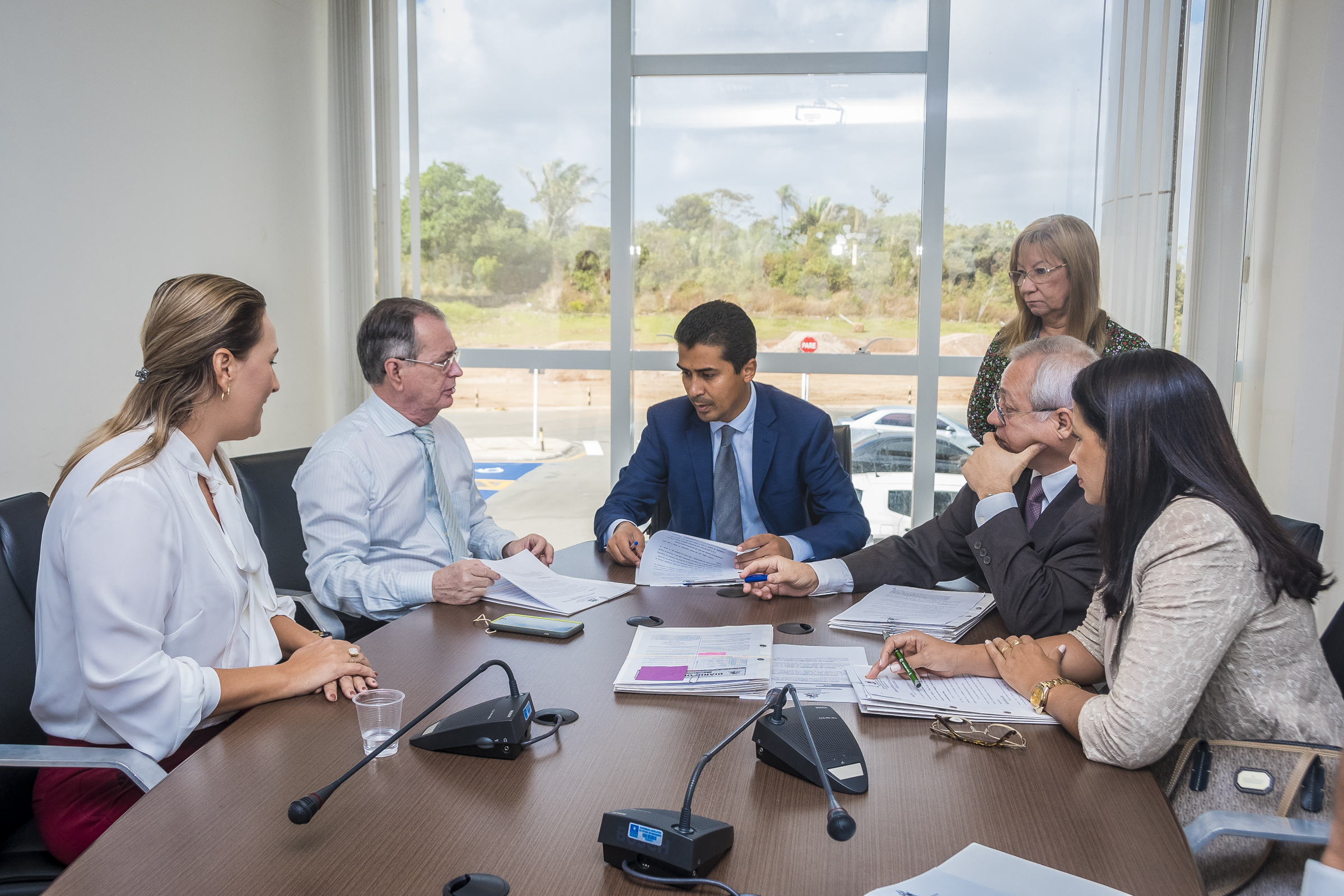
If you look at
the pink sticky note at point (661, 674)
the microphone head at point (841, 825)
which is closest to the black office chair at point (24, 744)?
the pink sticky note at point (661, 674)

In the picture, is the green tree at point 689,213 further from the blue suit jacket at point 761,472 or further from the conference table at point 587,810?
the conference table at point 587,810

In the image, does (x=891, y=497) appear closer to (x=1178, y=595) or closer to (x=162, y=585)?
(x=1178, y=595)

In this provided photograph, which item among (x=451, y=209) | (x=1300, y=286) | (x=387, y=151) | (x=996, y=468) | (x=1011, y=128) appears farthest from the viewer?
(x=451, y=209)

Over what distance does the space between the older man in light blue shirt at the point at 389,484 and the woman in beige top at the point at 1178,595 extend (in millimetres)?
1321

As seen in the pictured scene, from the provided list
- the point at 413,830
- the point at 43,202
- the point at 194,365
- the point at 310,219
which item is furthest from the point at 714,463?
the point at 310,219

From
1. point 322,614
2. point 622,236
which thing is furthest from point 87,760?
point 622,236

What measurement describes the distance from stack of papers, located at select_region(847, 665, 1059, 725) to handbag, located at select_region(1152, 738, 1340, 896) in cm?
20

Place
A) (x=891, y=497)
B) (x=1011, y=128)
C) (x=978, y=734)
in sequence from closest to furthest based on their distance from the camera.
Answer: (x=978, y=734) → (x=1011, y=128) → (x=891, y=497)

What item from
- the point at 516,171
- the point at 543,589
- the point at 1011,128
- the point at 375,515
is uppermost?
the point at 1011,128

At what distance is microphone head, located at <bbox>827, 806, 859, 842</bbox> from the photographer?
959mm

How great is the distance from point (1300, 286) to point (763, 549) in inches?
104

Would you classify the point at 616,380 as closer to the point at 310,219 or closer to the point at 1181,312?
the point at 310,219

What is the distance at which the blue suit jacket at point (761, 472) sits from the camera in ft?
9.43

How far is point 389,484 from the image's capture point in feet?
7.95
